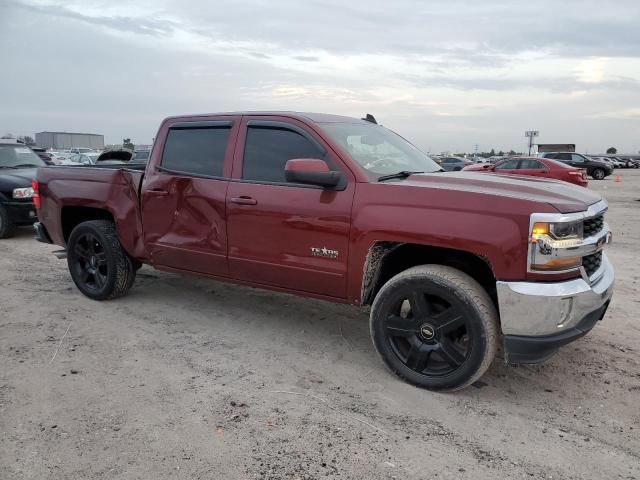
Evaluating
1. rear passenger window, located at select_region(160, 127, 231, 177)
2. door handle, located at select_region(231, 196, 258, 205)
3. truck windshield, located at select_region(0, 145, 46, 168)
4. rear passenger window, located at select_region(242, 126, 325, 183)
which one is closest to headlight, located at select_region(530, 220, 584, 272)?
rear passenger window, located at select_region(242, 126, 325, 183)

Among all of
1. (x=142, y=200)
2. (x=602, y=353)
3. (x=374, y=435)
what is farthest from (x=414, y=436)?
(x=142, y=200)

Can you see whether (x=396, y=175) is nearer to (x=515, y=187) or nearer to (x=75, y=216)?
(x=515, y=187)

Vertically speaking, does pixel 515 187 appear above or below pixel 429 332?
above

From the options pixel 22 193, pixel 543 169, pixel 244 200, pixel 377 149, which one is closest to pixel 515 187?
pixel 377 149

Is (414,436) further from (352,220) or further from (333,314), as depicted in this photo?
(333,314)

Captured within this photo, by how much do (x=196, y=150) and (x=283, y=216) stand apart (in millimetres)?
1248

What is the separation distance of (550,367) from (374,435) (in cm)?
168

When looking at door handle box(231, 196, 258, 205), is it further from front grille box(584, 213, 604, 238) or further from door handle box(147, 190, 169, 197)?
front grille box(584, 213, 604, 238)

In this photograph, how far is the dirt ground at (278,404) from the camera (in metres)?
2.74

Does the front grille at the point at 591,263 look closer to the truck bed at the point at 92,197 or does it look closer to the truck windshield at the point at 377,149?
the truck windshield at the point at 377,149

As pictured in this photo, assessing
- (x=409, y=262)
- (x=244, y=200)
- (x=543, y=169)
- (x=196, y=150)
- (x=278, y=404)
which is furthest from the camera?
(x=543, y=169)

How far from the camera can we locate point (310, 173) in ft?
12.0

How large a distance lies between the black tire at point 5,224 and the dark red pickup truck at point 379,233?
201 inches

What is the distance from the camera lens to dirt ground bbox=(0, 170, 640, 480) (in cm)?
274
